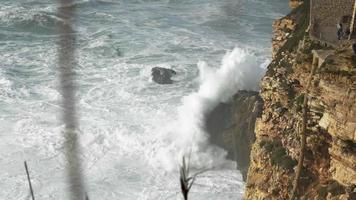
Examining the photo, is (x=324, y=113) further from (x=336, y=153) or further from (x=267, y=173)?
(x=267, y=173)

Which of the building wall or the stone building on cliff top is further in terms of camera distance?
the building wall

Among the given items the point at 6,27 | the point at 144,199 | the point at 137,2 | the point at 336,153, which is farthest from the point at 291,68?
the point at 137,2

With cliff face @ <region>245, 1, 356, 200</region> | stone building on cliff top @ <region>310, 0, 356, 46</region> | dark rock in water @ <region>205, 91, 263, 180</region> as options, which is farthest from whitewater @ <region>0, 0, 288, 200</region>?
stone building on cliff top @ <region>310, 0, 356, 46</region>

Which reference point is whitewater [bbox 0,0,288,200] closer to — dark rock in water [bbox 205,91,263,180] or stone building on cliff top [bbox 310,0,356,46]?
dark rock in water [bbox 205,91,263,180]

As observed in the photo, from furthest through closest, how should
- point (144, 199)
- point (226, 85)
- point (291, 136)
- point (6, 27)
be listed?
point (6, 27) < point (226, 85) < point (144, 199) < point (291, 136)

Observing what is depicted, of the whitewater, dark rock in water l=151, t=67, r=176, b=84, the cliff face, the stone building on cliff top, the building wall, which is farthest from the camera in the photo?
dark rock in water l=151, t=67, r=176, b=84

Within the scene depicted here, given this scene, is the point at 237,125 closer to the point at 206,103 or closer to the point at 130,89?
the point at 206,103

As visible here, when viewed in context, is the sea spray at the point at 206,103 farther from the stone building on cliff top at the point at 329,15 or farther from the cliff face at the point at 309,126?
the stone building on cliff top at the point at 329,15
